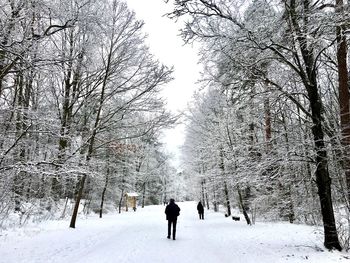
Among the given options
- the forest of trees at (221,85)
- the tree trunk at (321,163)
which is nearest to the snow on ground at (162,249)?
the tree trunk at (321,163)

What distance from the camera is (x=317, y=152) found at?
26.2ft

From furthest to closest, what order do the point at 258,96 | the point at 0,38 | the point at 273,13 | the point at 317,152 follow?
the point at 258,96
the point at 317,152
the point at 273,13
the point at 0,38

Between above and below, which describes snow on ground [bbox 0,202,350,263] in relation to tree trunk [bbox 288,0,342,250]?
below

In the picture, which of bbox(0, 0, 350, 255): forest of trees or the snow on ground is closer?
bbox(0, 0, 350, 255): forest of trees

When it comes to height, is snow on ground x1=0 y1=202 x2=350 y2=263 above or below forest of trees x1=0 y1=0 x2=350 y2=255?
below

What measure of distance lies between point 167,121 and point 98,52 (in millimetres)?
5373

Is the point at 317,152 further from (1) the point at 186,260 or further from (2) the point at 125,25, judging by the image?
(2) the point at 125,25

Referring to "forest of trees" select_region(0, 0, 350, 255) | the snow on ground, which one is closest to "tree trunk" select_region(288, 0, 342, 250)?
"forest of trees" select_region(0, 0, 350, 255)

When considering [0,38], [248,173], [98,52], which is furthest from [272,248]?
[98,52]

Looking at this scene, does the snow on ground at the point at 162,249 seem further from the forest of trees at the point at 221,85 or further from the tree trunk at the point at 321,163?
the forest of trees at the point at 221,85

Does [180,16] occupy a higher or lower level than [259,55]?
higher

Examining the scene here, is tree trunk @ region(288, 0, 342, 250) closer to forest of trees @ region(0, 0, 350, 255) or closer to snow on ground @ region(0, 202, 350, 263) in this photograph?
forest of trees @ region(0, 0, 350, 255)

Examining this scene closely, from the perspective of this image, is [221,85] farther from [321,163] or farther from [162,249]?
[162,249]

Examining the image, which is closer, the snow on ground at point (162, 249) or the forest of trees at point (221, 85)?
the forest of trees at point (221, 85)
